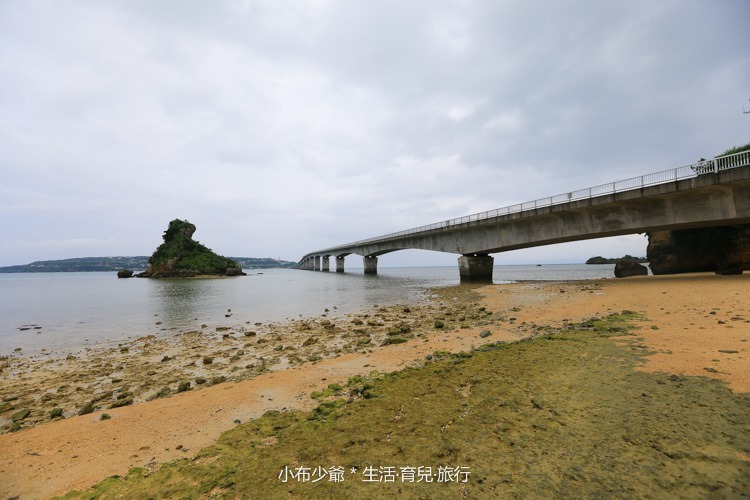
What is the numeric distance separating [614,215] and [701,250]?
522 inches

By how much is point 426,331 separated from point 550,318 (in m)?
4.96

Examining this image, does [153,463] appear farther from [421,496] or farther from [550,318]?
[550,318]

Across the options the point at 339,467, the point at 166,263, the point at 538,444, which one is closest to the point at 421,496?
the point at 339,467

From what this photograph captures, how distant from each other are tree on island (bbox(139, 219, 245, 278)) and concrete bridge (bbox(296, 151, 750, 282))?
6919 centimetres

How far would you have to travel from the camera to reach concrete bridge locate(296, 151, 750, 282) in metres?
19.3

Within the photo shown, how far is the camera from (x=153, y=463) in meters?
4.06

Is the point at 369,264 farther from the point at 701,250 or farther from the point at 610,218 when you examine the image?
the point at 701,250

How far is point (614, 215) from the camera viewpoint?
24234 millimetres

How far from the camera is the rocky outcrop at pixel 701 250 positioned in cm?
2445

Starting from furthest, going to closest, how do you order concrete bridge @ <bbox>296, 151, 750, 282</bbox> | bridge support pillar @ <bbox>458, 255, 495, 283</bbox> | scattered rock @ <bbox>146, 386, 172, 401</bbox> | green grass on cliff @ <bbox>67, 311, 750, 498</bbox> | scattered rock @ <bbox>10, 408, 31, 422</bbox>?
1. bridge support pillar @ <bbox>458, 255, 495, 283</bbox>
2. concrete bridge @ <bbox>296, 151, 750, 282</bbox>
3. scattered rock @ <bbox>146, 386, 172, 401</bbox>
4. scattered rock @ <bbox>10, 408, 31, 422</bbox>
5. green grass on cliff @ <bbox>67, 311, 750, 498</bbox>

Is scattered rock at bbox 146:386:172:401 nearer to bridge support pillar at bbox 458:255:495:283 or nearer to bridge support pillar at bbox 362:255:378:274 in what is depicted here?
bridge support pillar at bbox 458:255:495:283

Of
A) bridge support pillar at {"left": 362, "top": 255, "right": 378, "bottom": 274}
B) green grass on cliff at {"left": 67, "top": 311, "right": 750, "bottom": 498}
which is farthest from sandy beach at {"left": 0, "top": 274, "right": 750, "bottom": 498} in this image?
bridge support pillar at {"left": 362, "top": 255, "right": 378, "bottom": 274}

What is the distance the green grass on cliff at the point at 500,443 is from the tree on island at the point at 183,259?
3492 inches

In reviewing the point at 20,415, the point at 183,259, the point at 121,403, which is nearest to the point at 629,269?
the point at 121,403
